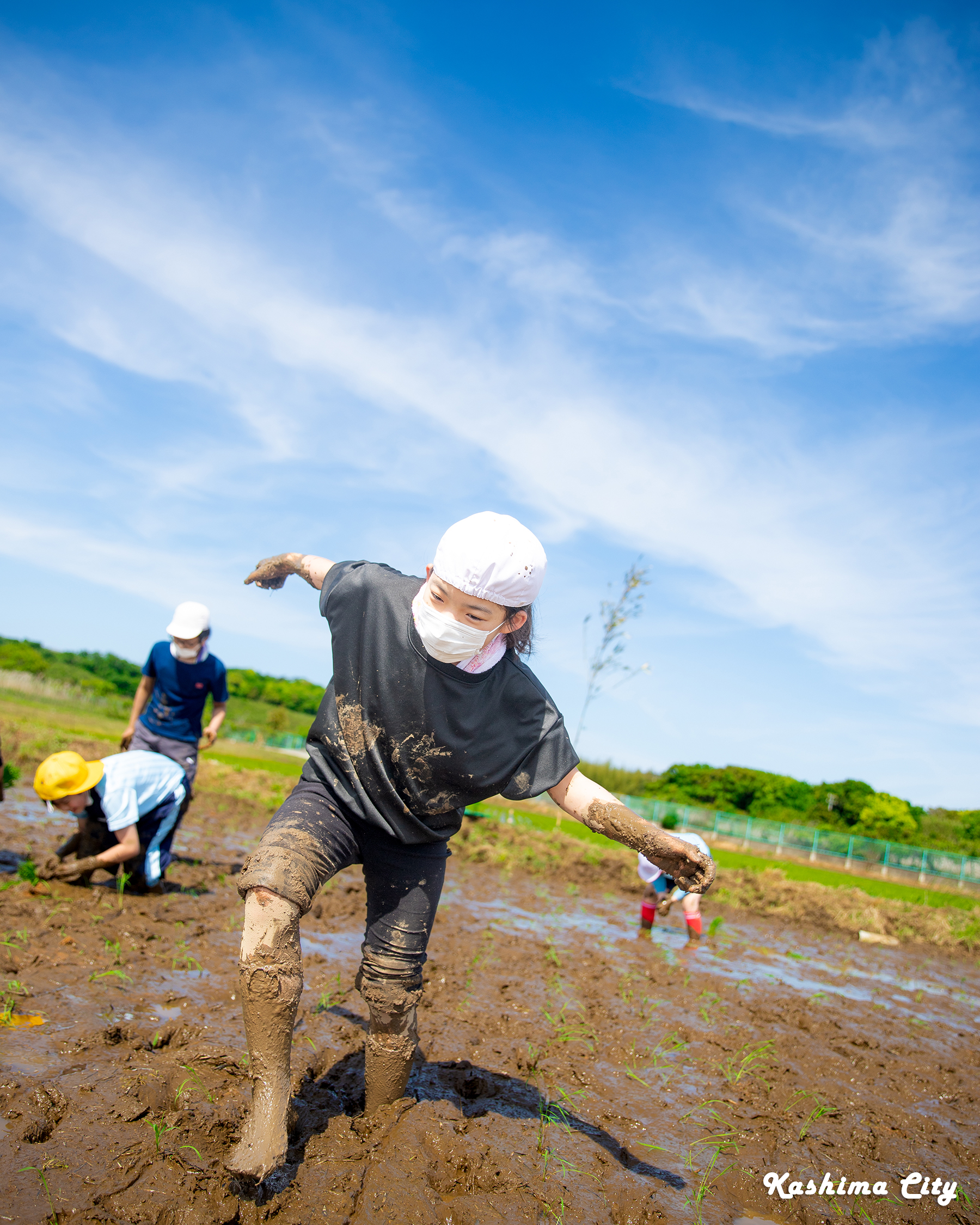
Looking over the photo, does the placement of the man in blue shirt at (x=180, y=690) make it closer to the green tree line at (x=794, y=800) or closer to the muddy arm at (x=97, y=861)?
the muddy arm at (x=97, y=861)

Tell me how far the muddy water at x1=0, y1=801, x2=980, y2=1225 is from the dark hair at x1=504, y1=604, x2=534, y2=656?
5.23 feet

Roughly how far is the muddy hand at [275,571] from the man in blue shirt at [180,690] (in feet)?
9.67

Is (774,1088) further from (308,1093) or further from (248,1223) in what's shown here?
(248,1223)

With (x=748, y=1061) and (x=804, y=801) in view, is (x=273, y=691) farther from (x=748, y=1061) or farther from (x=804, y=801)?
(x=748, y=1061)

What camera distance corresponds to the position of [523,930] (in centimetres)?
679

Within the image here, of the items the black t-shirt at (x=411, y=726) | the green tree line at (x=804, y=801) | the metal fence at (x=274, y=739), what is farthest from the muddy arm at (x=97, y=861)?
the metal fence at (x=274, y=739)

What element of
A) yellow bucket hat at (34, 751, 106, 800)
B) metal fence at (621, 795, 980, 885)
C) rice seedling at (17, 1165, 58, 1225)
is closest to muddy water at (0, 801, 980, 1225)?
rice seedling at (17, 1165, 58, 1225)

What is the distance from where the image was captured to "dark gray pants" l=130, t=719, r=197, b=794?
6086 mm

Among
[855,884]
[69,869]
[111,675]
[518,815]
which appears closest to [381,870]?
[69,869]

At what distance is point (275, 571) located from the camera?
10.7ft

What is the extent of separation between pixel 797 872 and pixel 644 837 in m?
19.8

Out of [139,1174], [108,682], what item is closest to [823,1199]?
[139,1174]

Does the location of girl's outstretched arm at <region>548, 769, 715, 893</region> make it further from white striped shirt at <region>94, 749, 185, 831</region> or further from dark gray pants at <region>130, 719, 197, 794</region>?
dark gray pants at <region>130, 719, 197, 794</region>

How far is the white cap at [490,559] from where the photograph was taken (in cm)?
252
